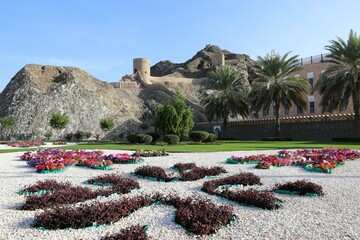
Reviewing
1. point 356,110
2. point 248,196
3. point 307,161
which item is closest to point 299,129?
point 356,110

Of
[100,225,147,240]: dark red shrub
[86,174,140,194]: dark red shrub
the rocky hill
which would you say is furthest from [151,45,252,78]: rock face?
[100,225,147,240]: dark red shrub

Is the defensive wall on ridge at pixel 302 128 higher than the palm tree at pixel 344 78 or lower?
lower

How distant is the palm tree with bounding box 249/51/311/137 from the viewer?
38.8m

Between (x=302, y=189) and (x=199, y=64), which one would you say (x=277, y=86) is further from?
(x=199, y=64)

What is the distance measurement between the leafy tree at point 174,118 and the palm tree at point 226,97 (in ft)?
33.8

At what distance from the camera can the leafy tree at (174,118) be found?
3497 cm

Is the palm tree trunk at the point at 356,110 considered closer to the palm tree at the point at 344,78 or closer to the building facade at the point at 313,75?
the palm tree at the point at 344,78

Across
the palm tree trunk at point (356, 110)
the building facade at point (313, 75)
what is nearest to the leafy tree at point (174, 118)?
the palm tree trunk at point (356, 110)

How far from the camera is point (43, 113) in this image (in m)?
67.7

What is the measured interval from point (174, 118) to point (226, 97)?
13101 mm

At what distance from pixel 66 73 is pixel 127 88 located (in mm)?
15832

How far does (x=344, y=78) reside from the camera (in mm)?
32344

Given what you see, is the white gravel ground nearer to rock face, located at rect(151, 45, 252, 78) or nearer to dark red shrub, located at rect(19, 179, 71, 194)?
dark red shrub, located at rect(19, 179, 71, 194)

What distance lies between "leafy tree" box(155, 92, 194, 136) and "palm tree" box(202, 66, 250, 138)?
10291 mm
